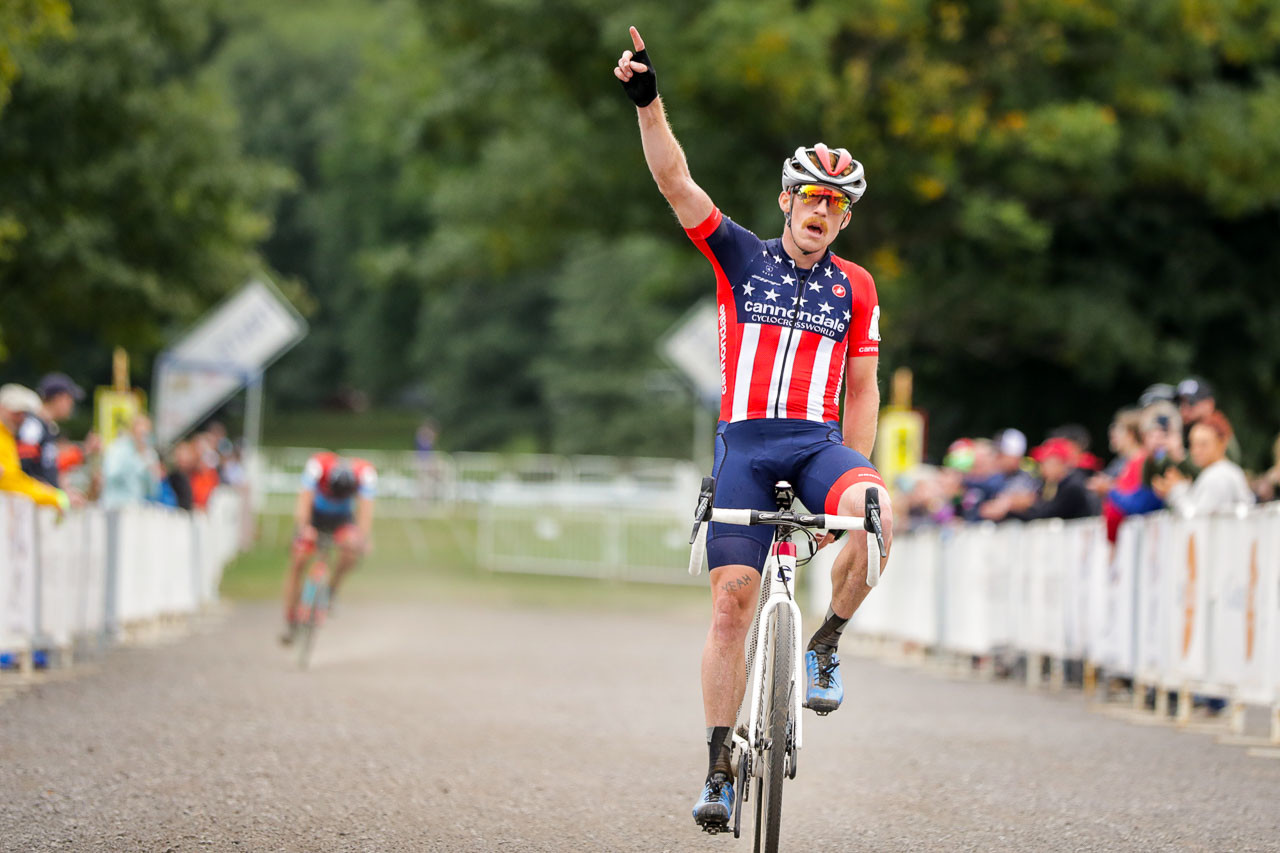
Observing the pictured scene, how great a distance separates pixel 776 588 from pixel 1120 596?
26.4 ft

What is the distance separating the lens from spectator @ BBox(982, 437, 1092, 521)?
16.7 metres

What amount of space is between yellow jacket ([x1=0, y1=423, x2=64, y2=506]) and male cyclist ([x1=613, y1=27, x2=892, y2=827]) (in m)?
7.98

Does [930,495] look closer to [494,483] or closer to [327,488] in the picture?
[327,488]

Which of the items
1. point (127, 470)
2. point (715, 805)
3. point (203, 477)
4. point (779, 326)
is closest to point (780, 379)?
point (779, 326)

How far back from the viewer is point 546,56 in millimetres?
29703

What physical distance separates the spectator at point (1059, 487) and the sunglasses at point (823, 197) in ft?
33.4

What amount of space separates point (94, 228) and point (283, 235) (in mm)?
46856

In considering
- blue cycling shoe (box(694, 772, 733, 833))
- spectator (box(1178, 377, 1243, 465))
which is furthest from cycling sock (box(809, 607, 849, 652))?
spectator (box(1178, 377, 1243, 465))

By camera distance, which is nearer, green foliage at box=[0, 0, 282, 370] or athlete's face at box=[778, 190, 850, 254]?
athlete's face at box=[778, 190, 850, 254]

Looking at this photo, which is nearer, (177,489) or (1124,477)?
(1124,477)

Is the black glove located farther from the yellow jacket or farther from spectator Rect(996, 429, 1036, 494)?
spectator Rect(996, 429, 1036, 494)

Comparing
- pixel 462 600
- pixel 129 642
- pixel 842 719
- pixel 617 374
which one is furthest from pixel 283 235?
pixel 842 719

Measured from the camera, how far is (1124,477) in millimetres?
14953

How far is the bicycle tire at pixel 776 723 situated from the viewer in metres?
6.18
